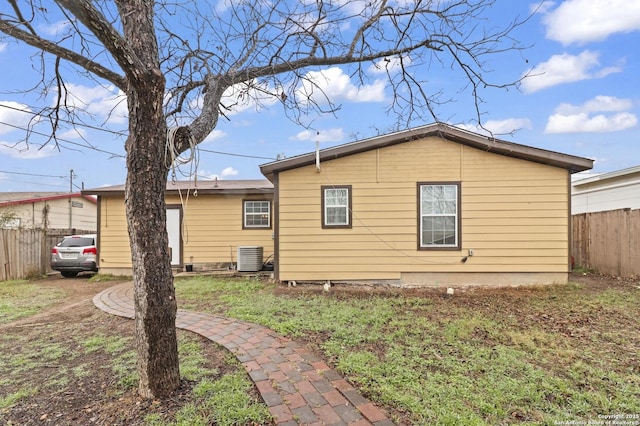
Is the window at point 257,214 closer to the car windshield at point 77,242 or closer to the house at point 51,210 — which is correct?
the car windshield at point 77,242

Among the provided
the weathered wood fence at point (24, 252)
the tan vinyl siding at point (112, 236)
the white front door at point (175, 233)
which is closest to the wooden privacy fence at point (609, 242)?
the white front door at point (175, 233)

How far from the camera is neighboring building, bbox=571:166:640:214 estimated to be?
10.2 metres

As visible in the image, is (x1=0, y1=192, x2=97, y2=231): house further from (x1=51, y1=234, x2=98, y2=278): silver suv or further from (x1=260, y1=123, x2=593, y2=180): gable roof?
(x1=260, y1=123, x2=593, y2=180): gable roof

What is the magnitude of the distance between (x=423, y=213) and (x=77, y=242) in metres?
10.1

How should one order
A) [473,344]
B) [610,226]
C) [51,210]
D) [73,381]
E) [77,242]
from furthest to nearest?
[51,210]
[77,242]
[610,226]
[473,344]
[73,381]

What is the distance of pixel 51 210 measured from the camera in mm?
16938

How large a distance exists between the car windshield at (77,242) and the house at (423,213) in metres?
6.62

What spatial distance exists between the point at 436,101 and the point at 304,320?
349cm

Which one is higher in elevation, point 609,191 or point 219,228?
point 609,191

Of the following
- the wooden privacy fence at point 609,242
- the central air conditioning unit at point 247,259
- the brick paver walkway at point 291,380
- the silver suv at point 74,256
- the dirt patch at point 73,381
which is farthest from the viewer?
the silver suv at point 74,256

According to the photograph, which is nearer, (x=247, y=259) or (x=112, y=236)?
(x=247, y=259)

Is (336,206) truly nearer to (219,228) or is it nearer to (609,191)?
(219,228)

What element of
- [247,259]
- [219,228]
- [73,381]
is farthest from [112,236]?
[73,381]

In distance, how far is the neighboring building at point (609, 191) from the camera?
401 inches
